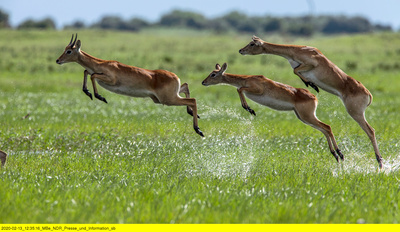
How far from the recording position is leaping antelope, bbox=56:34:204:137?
26.0 feet

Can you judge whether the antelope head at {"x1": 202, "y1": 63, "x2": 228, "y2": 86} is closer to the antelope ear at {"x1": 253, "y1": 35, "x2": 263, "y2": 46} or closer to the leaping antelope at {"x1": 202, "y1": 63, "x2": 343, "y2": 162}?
the leaping antelope at {"x1": 202, "y1": 63, "x2": 343, "y2": 162}

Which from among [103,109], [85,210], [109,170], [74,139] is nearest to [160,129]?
[74,139]

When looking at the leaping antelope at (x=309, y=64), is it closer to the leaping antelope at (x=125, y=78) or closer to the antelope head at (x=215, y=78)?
the antelope head at (x=215, y=78)

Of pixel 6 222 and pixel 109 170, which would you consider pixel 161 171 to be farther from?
pixel 6 222

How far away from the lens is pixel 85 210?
23.6 feet

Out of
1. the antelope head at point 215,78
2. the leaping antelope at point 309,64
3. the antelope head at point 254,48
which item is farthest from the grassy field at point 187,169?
the antelope head at point 254,48

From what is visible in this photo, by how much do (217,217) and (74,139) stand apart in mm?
8830

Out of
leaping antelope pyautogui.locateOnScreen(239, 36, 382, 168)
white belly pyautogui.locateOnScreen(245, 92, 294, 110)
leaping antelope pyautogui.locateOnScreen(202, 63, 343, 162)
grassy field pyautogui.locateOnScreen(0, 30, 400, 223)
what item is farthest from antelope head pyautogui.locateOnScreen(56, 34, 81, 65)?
white belly pyautogui.locateOnScreen(245, 92, 294, 110)

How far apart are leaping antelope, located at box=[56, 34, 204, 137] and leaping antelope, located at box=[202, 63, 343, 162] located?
1000 mm

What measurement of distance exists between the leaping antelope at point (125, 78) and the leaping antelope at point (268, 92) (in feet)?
3.28

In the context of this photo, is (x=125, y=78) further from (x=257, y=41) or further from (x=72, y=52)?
(x=257, y=41)

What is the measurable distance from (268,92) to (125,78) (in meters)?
2.27

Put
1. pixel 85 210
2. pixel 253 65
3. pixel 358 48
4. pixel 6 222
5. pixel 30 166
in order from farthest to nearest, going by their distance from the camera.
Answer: pixel 358 48
pixel 253 65
pixel 30 166
pixel 85 210
pixel 6 222

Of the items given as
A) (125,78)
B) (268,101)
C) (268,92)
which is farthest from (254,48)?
(125,78)
